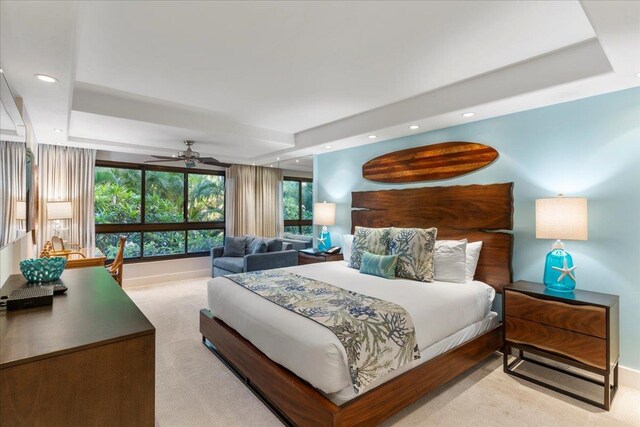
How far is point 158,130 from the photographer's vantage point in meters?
4.14

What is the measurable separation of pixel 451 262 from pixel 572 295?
0.99m

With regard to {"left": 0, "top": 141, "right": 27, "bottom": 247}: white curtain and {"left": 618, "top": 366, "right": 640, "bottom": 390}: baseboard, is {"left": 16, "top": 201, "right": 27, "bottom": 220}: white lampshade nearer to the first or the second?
{"left": 0, "top": 141, "right": 27, "bottom": 247}: white curtain

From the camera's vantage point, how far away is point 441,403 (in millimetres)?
2322

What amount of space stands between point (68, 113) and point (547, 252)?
200 inches

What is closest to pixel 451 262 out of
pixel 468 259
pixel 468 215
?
pixel 468 259

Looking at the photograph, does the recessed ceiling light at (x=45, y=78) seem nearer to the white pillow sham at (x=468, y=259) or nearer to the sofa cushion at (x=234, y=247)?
the white pillow sham at (x=468, y=259)

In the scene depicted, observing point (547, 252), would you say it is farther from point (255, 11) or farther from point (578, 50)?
point (255, 11)

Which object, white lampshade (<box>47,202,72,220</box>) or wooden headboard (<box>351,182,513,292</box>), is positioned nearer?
wooden headboard (<box>351,182,513,292</box>)

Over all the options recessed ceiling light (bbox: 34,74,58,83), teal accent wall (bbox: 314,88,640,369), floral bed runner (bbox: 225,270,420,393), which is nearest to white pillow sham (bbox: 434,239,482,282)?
teal accent wall (bbox: 314,88,640,369)

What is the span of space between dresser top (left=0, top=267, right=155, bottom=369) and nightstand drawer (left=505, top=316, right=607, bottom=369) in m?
2.85

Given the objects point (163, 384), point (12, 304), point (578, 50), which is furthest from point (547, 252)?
point (12, 304)

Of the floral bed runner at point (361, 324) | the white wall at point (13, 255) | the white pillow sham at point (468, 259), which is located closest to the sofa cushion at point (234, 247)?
the white wall at point (13, 255)

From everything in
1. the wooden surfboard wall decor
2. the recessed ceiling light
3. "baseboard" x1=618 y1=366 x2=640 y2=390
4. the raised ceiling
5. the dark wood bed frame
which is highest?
the raised ceiling

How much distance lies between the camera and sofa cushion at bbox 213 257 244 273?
5.27 m
